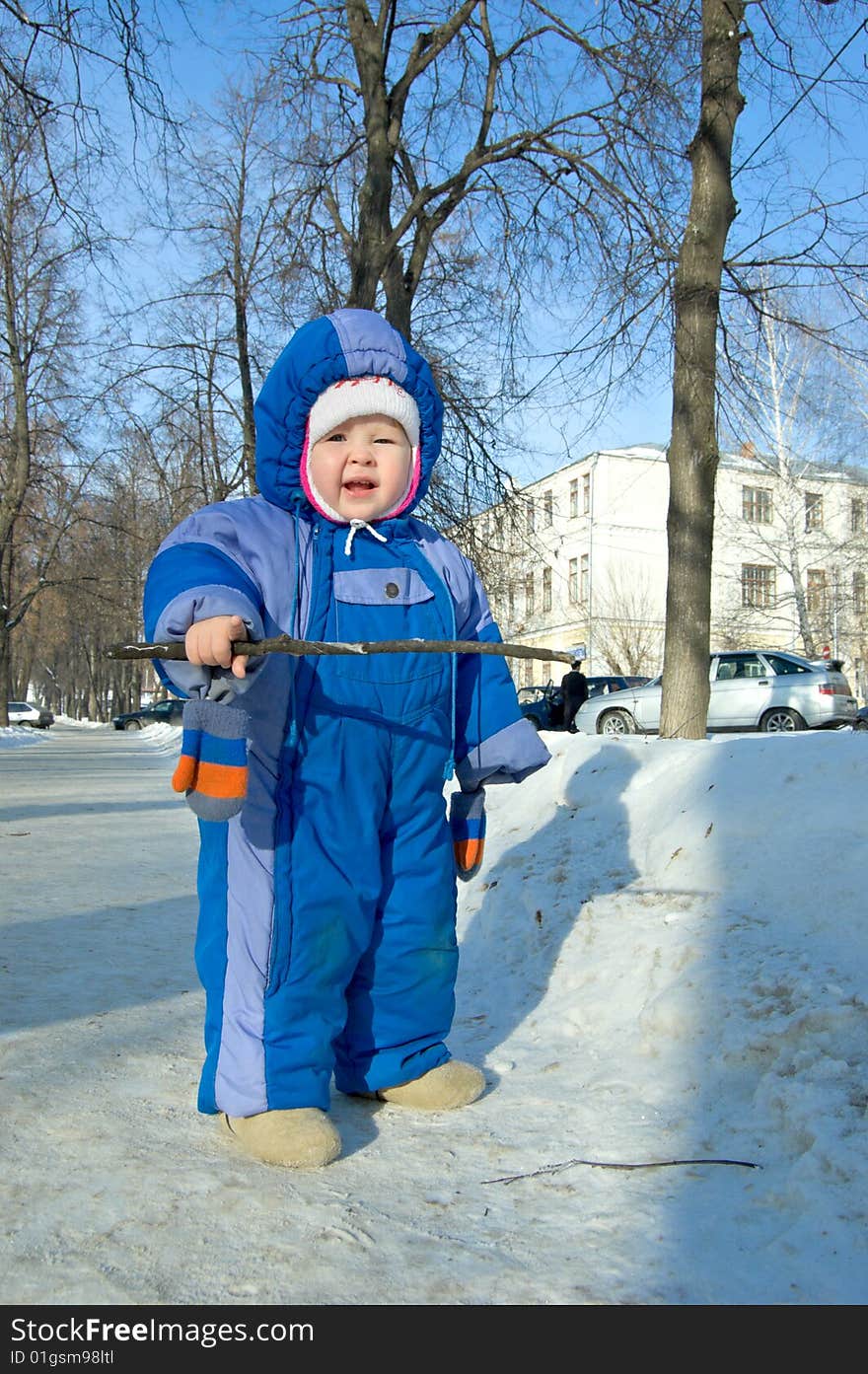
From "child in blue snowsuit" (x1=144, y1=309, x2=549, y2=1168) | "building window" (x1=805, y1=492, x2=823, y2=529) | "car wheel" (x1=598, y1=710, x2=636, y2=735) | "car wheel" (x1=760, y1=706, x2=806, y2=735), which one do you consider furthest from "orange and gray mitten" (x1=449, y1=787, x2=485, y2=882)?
"building window" (x1=805, y1=492, x2=823, y2=529)

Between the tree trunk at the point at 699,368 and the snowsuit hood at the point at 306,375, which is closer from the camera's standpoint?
the snowsuit hood at the point at 306,375

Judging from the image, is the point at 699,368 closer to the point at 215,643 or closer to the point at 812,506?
the point at 215,643

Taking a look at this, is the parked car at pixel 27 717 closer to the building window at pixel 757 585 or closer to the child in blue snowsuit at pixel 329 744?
the building window at pixel 757 585

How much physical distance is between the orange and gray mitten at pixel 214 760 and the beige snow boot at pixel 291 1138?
1.89 feet

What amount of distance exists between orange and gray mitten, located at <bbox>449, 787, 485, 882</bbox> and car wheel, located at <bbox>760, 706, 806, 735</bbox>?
47.5 feet

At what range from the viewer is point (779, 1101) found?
6.41ft

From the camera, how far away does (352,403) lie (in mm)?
2340

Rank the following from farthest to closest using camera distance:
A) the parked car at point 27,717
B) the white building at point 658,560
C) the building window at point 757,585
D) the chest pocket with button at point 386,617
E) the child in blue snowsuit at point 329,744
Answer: the parked car at point 27,717, the building window at point 757,585, the white building at point 658,560, the chest pocket with button at point 386,617, the child in blue snowsuit at point 329,744

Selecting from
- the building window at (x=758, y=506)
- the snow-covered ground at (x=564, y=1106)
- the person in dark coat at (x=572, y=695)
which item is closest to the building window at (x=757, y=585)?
the building window at (x=758, y=506)

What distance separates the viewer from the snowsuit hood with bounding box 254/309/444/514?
7.70 ft

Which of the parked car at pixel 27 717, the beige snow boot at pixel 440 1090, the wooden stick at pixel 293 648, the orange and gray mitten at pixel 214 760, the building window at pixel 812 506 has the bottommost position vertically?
the parked car at pixel 27 717

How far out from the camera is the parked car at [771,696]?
15.9 meters

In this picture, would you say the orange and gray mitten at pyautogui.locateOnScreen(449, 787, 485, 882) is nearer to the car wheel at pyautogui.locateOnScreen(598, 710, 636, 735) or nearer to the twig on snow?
the twig on snow

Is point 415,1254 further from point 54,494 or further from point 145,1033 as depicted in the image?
point 54,494
